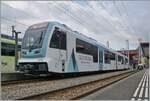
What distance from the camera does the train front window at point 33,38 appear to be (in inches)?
758

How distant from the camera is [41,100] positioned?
9.48 metres

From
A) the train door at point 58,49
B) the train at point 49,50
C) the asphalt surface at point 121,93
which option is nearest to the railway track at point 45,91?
the asphalt surface at point 121,93

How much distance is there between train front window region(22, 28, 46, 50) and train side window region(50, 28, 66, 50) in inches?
29.2

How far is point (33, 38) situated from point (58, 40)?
1.68 metres

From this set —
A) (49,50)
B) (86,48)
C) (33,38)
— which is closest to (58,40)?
(49,50)

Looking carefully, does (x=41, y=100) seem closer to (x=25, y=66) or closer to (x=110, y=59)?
(x=25, y=66)

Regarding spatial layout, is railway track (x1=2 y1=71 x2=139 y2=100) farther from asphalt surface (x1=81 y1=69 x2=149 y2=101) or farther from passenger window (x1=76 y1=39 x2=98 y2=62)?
passenger window (x1=76 y1=39 x2=98 y2=62)

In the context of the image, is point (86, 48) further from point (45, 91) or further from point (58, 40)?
point (45, 91)

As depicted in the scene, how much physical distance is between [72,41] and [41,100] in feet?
43.2

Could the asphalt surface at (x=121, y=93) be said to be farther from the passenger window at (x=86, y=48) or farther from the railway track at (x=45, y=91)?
the passenger window at (x=86, y=48)

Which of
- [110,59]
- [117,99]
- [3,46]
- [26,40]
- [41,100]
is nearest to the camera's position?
[41,100]

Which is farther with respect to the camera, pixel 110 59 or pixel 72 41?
pixel 110 59

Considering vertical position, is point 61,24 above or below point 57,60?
above

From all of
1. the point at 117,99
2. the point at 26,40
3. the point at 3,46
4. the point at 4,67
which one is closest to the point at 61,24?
the point at 26,40
